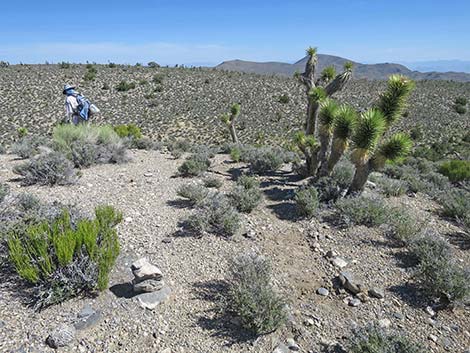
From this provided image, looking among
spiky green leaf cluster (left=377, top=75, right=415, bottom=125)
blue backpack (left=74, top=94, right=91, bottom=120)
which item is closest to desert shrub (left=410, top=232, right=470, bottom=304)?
spiky green leaf cluster (left=377, top=75, right=415, bottom=125)

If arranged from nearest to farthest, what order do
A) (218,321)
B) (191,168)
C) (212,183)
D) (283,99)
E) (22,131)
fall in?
(218,321), (212,183), (191,168), (22,131), (283,99)

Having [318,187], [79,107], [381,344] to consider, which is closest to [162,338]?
[381,344]

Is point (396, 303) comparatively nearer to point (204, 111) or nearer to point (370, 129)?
point (370, 129)

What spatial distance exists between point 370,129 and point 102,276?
5571 millimetres

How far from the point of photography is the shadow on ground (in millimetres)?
3877

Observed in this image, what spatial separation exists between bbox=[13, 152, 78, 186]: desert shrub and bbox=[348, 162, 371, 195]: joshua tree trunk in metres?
6.35

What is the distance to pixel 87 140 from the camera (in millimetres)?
10312

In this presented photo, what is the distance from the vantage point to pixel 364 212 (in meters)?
6.59

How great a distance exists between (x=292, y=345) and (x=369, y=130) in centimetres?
465

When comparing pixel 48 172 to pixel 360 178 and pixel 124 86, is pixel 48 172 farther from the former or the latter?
pixel 124 86

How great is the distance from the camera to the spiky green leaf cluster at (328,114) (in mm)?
7956

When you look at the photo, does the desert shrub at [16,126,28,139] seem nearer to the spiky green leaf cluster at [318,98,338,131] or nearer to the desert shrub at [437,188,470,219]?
the spiky green leaf cluster at [318,98,338,131]

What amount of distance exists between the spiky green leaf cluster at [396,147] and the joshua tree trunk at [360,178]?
42 cm

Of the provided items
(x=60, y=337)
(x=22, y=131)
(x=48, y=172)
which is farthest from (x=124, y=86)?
(x=60, y=337)
